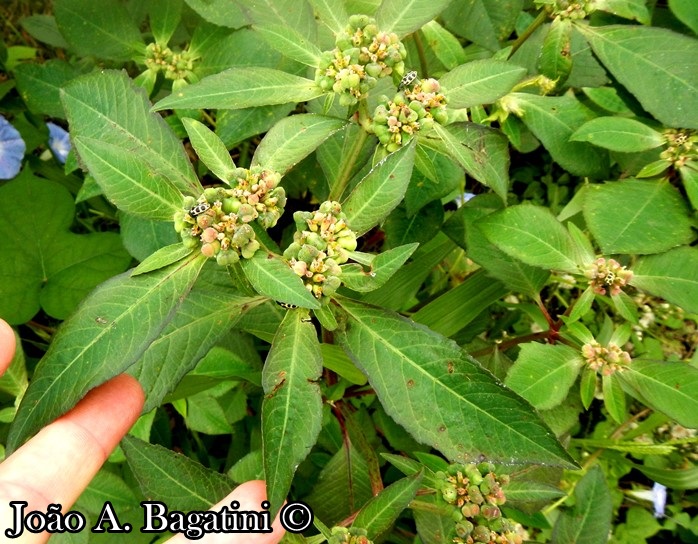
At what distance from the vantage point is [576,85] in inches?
73.7

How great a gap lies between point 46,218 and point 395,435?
55.6 inches

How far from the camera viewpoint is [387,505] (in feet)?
3.86

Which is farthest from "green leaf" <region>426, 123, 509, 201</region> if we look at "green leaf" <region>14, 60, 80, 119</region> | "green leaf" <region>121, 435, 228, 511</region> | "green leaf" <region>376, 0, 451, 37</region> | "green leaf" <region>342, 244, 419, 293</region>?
"green leaf" <region>14, 60, 80, 119</region>

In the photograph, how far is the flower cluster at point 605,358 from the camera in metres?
1.48

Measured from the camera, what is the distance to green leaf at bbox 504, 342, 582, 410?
1413mm

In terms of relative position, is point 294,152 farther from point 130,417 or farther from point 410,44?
point 410,44

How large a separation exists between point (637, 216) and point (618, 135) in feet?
0.73

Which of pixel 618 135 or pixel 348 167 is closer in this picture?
pixel 348 167

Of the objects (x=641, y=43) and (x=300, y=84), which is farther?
(x=641, y=43)

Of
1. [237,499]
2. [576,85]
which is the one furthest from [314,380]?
[576,85]

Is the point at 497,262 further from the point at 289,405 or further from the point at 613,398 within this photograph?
the point at 289,405

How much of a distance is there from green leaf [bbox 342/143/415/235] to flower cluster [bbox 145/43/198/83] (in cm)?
88

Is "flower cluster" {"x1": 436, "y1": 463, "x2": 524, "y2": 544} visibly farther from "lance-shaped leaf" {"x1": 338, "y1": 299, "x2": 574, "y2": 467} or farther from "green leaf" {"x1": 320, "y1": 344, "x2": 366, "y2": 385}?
"green leaf" {"x1": 320, "y1": 344, "x2": 366, "y2": 385}

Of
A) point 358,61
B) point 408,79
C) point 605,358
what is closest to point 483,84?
point 408,79
